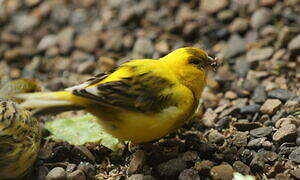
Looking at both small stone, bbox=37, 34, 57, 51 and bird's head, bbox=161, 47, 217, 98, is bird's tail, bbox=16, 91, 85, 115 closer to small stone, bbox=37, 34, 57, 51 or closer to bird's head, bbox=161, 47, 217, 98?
bird's head, bbox=161, 47, 217, 98

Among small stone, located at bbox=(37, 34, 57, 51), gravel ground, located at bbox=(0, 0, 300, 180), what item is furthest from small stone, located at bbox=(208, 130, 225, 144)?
small stone, located at bbox=(37, 34, 57, 51)

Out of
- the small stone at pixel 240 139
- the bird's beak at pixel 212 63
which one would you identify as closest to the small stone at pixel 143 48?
the bird's beak at pixel 212 63

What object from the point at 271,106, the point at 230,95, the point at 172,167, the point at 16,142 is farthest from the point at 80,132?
the point at 271,106

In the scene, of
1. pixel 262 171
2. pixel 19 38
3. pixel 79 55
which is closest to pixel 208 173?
pixel 262 171

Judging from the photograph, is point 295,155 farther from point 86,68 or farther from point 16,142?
point 86,68

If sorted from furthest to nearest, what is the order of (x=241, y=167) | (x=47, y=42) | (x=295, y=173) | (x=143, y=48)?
(x=47, y=42)
(x=143, y=48)
(x=241, y=167)
(x=295, y=173)

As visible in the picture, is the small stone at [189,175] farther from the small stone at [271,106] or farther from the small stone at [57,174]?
the small stone at [271,106]

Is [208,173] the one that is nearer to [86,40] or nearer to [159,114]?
[159,114]
